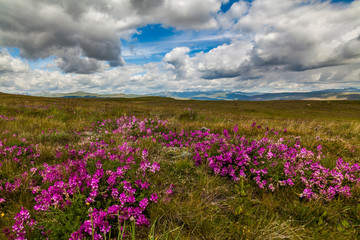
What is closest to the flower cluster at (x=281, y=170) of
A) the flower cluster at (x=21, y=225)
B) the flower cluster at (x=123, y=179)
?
the flower cluster at (x=123, y=179)

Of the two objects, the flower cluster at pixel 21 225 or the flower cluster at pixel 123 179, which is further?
the flower cluster at pixel 123 179

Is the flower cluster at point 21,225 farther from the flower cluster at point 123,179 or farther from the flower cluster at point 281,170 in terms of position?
the flower cluster at point 281,170

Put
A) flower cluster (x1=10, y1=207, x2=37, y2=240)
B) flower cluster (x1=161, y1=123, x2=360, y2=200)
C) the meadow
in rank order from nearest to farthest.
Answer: flower cluster (x1=10, y1=207, x2=37, y2=240) → the meadow → flower cluster (x1=161, y1=123, x2=360, y2=200)

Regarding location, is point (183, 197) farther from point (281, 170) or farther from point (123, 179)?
point (281, 170)

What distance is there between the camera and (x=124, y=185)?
8.25ft

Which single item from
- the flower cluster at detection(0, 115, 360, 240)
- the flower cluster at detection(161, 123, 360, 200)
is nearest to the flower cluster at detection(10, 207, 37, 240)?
the flower cluster at detection(0, 115, 360, 240)

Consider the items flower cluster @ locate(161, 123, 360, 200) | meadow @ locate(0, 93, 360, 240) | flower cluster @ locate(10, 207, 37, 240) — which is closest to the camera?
flower cluster @ locate(10, 207, 37, 240)

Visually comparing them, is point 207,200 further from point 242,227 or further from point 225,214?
point 242,227

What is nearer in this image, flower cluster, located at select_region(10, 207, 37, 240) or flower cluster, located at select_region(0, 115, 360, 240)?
flower cluster, located at select_region(10, 207, 37, 240)

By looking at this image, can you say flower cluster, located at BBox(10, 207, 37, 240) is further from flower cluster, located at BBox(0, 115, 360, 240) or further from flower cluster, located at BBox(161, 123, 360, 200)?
flower cluster, located at BBox(161, 123, 360, 200)

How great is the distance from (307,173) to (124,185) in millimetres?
3318

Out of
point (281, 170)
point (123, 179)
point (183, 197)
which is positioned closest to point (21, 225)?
point (123, 179)

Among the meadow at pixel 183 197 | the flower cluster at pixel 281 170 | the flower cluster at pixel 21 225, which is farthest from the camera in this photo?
the flower cluster at pixel 281 170

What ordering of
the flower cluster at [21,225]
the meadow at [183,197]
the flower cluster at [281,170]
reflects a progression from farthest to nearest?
the flower cluster at [281,170], the meadow at [183,197], the flower cluster at [21,225]
